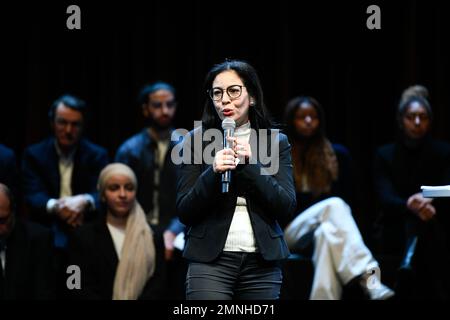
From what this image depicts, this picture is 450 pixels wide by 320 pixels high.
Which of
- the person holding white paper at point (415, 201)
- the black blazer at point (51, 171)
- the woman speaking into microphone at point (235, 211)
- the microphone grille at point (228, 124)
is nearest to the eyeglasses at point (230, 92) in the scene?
the woman speaking into microphone at point (235, 211)

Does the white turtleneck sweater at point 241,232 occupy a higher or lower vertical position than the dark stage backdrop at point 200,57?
lower

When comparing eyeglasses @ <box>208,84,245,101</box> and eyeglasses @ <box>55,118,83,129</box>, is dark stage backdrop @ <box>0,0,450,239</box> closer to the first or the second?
eyeglasses @ <box>55,118,83,129</box>

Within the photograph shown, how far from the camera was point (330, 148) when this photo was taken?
4594 mm

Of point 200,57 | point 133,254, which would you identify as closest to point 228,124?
point 133,254

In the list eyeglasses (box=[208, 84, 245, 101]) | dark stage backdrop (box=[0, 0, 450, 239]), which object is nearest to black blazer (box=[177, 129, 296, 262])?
eyeglasses (box=[208, 84, 245, 101])

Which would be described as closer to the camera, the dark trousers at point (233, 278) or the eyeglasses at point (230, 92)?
the dark trousers at point (233, 278)

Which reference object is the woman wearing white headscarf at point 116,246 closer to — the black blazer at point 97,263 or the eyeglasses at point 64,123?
the black blazer at point 97,263

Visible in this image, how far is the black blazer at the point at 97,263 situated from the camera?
4020 mm

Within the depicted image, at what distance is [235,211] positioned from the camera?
2500mm

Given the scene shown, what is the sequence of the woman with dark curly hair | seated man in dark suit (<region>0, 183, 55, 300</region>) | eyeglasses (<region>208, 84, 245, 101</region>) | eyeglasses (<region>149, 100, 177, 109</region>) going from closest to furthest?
eyeglasses (<region>208, 84, 245, 101</region>), seated man in dark suit (<region>0, 183, 55, 300</region>), the woman with dark curly hair, eyeglasses (<region>149, 100, 177, 109</region>)

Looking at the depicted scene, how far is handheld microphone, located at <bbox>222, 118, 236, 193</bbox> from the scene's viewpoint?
239 cm

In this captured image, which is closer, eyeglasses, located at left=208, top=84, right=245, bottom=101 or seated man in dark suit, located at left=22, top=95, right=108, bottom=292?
eyeglasses, located at left=208, top=84, right=245, bottom=101
